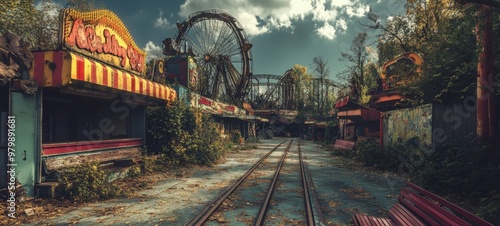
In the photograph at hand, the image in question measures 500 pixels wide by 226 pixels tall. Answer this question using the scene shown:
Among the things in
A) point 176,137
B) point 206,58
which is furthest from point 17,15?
point 206,58

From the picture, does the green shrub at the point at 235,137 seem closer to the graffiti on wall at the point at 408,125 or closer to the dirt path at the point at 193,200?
the graffiti on wall at the point at 408,125

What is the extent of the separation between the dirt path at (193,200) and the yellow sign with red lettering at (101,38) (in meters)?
4.44

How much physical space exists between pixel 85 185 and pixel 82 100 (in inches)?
218

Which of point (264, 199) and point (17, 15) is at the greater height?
point (17, 15)

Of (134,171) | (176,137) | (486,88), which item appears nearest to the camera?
(486,88)

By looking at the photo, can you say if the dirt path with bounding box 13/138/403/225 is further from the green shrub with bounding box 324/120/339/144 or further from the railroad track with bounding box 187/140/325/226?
the green shrub with bounding box 324/120/339/144

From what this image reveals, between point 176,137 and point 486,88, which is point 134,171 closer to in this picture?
point 176,137

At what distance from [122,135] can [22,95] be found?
7346 mm

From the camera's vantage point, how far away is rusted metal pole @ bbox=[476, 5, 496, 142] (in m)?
7.43

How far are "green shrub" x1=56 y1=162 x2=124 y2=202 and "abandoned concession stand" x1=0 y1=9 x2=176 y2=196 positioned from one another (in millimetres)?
571

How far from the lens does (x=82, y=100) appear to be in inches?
444

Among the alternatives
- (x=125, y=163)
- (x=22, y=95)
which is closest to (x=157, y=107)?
(x=125, y=163)

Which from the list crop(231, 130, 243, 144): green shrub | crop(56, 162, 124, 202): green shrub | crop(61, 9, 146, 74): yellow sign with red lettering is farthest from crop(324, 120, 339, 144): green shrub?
crop(56, 162, 124, 202): green shrub

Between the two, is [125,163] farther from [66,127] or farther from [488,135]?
[488,135]
